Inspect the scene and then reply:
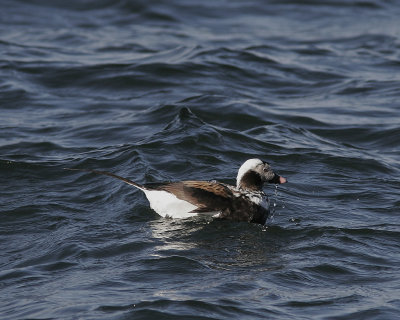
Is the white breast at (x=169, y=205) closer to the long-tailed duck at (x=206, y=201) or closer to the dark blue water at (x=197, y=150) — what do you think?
the long-tailed duck at (x=206, y=201)

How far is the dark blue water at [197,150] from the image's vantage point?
7102 millimetres

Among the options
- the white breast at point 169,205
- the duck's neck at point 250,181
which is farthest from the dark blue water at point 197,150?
the duck's neck at point 250,181

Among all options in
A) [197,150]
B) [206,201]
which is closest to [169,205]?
[206,201]

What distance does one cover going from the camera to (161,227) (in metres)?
8.90

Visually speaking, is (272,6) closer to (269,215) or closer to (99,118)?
(99,118)

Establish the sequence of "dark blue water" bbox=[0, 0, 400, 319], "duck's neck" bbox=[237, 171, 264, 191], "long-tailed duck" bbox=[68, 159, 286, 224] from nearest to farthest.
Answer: "dark blue water" bbox=[0, 0, 400, 319] → "long-tailed duck" bbox=[68, 159, 286, 224] → "duck's neck" bbox=[237, 171, 264, 191]

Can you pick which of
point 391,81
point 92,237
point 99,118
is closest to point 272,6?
point 391,81

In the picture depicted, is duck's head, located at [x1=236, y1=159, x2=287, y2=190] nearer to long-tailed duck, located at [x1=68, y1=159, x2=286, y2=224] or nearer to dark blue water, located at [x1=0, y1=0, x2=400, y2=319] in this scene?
long-tailed duck, located at [x1=68, y1=159, x2=286, y2=224]

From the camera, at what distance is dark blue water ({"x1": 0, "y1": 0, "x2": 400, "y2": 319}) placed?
280 inches

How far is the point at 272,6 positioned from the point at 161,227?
1536 cm

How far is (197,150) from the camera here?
39.0ft

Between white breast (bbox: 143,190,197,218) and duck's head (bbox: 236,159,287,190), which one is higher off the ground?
duck's head (bbox: 236,159,287,190)

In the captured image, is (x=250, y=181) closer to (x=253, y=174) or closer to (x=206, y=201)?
(x=253, y=174)

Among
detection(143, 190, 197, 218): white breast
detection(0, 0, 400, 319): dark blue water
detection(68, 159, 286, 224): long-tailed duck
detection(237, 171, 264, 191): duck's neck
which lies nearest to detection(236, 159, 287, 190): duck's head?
detection(237, 171, 264, 191): duck's neck
